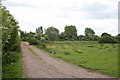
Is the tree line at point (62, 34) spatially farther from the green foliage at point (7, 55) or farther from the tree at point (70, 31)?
the green foliage at point (7, 55)

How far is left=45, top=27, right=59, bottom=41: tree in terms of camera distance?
13225 cm

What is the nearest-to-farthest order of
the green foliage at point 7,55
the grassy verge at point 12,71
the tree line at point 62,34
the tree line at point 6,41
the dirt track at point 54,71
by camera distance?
1. the grassy verge at point 12,71
2. the tree line at point 6,41
3. the green foliage at point 7,55
4. the dirt track at point 54,71
5. the tree line at point 62,34

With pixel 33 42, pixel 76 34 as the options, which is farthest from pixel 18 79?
pixel 76 34

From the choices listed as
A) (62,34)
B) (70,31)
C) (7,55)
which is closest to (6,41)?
(7,55)

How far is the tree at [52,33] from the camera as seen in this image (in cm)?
13225

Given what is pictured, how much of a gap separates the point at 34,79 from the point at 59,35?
119 m

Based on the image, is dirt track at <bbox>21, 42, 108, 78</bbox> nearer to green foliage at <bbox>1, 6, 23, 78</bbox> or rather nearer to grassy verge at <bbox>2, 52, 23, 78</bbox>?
grassy verge at <bbox>2, 52, 23, 78</bbox>

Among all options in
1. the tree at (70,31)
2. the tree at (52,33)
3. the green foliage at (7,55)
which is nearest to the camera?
the green foliage at (7,55)

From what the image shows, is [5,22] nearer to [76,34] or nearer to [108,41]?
[108,41]

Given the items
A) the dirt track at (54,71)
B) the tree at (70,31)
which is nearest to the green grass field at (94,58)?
the dirt track at (54,71)

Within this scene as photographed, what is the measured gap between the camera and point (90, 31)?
510ft

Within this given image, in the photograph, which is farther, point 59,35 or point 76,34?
point 76,34

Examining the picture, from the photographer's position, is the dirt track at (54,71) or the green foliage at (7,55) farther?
the dirt track at (54,71)

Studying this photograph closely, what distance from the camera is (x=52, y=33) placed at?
453 feet
